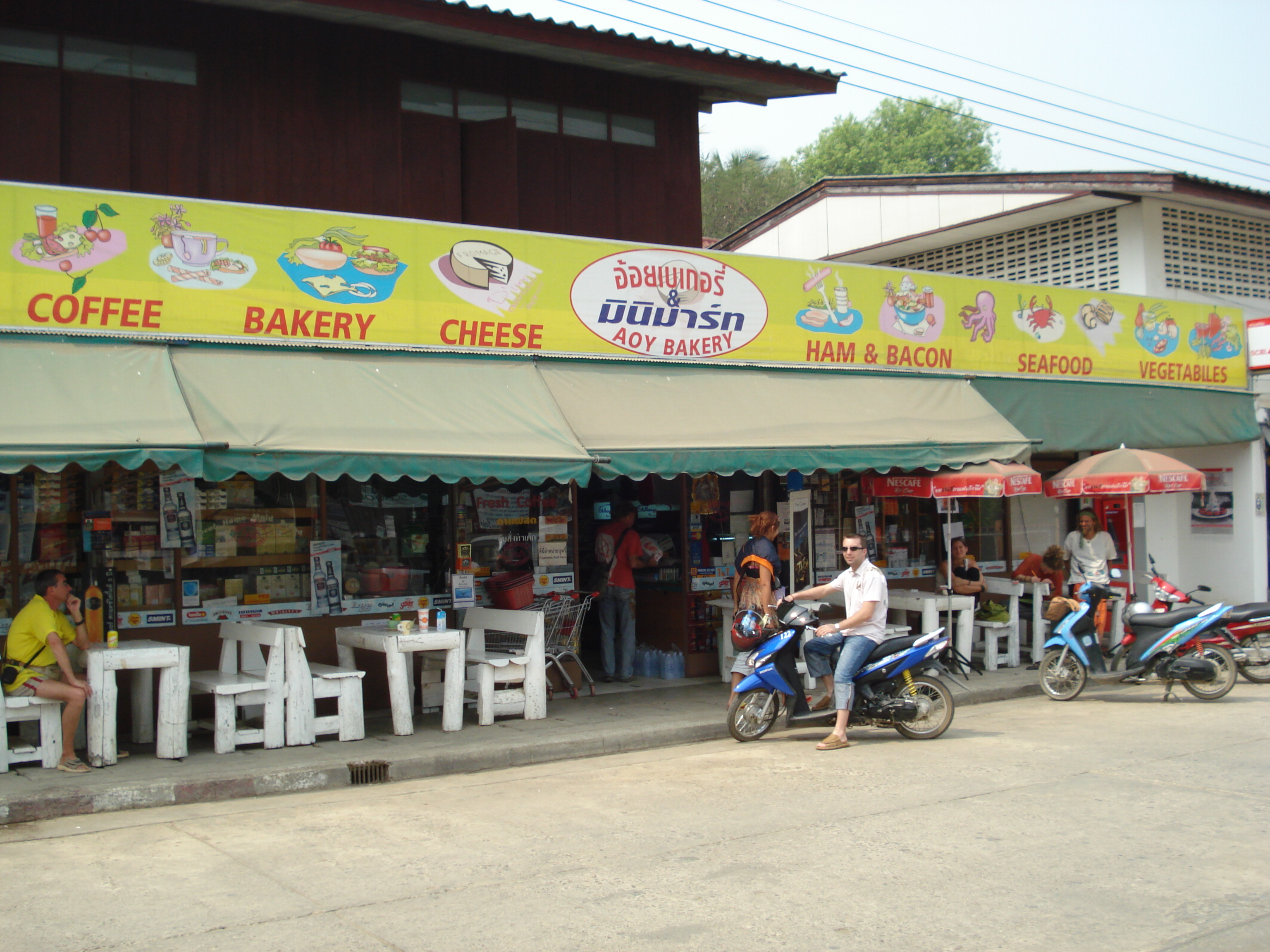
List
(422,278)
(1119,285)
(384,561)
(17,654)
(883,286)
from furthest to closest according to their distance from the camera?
(1119,285) < (883,286) < (384,561) < (422,278) < (17,654)

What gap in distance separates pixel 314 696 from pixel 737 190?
47.0 meters

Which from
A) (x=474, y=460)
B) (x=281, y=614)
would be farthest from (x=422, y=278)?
(x=281, y=614)

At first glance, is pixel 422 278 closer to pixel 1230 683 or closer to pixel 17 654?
pixel 17 654

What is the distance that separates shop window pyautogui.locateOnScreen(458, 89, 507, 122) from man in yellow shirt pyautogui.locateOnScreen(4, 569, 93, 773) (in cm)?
751

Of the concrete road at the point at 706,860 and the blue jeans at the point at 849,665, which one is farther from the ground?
the blue jeans at the point at 849,665

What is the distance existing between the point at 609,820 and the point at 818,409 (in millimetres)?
5995

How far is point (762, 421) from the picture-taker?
11.3 m

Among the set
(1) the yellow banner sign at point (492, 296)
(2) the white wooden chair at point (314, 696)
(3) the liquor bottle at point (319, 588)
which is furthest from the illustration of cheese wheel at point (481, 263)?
(2) the white wooden chair at point (314, 696)

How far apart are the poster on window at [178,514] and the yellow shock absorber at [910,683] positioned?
248 inches

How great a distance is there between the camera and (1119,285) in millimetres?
17078

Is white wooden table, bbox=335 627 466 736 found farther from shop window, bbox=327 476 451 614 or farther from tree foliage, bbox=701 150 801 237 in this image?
tree foliage, bbox=701 150 801 237

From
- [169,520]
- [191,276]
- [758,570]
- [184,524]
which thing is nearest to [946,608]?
[758,570]

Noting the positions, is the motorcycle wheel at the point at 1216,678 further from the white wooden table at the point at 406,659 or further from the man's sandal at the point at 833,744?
the white wooden table at the point at 406,659

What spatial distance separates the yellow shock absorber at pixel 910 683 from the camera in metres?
9.66
